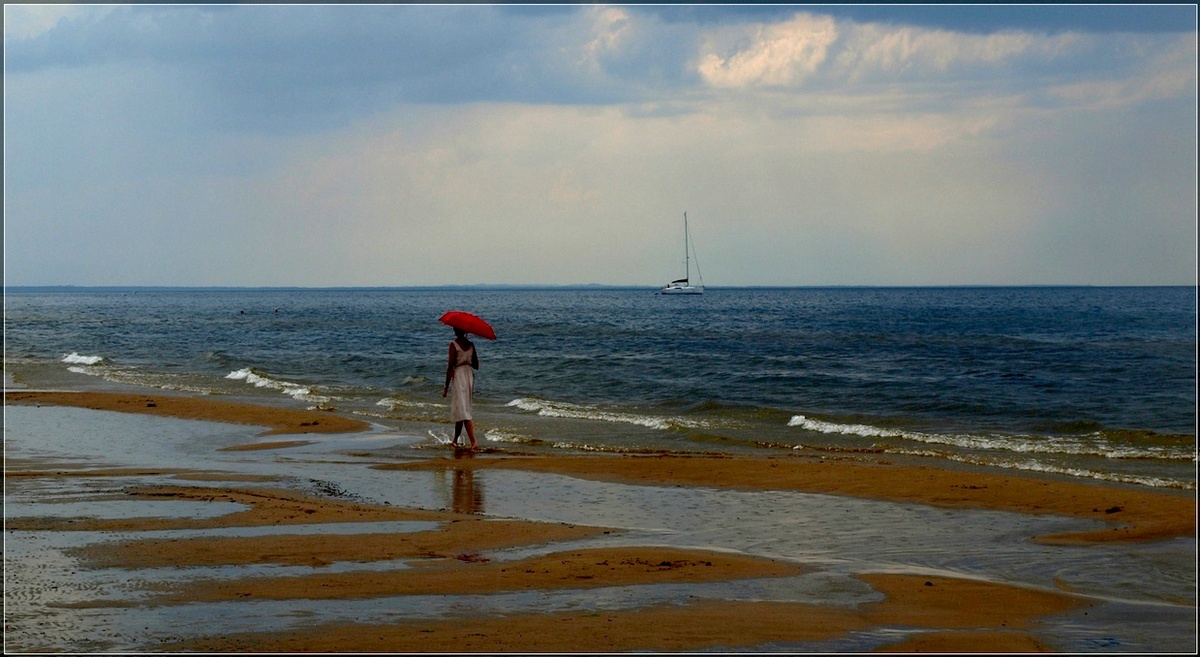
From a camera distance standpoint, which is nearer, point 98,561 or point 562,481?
point 98,561

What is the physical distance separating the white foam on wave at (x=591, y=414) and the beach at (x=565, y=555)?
226 inches

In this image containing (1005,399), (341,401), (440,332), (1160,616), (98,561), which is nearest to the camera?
→ (1160,616)

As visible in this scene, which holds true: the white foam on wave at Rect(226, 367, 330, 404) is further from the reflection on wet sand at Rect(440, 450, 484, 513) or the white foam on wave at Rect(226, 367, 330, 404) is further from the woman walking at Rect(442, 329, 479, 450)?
the reflection on wet sand at Rect(440, 450, 484, 513)

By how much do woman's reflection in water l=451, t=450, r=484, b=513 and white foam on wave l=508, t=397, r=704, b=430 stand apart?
728 centimetres

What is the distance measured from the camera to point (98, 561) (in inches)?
348

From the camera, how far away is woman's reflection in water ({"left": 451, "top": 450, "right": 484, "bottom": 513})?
40.8ft

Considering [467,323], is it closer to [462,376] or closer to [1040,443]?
[462,376]

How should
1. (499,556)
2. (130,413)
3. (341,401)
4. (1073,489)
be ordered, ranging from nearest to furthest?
(499,556) < (1073,489) < (130,413) < (341,401)

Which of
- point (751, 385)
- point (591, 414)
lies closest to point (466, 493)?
point (591, 414)

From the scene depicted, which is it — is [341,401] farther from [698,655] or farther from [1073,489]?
[698,655]

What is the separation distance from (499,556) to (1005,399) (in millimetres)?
19599

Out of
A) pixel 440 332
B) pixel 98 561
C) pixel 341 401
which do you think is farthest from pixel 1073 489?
pixel 440 332

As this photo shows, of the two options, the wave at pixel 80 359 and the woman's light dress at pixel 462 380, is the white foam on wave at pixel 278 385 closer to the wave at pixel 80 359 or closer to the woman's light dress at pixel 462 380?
the wave at pixel 80 359

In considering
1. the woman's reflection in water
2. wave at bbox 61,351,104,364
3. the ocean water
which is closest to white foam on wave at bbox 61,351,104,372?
wave at bbox 61,351,104,364
